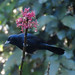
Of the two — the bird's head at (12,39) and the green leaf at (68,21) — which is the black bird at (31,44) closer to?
the bird's head at (12,39)

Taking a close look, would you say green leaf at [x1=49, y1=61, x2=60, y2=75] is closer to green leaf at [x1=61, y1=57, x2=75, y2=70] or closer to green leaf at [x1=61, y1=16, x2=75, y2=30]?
green leaf at [x1=61, y1=57, x2=75, y2=70]

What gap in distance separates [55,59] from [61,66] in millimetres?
98

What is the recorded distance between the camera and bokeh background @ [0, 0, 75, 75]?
7.19 feet

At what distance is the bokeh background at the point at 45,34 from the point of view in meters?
2.19

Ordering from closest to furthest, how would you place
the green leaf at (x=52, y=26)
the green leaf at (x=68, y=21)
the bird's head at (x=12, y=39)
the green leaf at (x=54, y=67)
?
the bird's head at (x=12, y=39)
the green leaf at (x=54, y=67)
the green leaf at (x=68, y=21)
the green leaf at (x=52, y=26)

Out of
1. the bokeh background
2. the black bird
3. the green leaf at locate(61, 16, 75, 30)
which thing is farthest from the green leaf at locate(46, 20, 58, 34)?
the black bird

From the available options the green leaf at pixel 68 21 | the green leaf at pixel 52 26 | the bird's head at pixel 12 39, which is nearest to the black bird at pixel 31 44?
the bird's head at pixel 12 39

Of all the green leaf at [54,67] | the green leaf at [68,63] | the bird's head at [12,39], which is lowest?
the green leaf at [68,63]

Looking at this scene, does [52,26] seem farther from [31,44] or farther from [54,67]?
[31,44]

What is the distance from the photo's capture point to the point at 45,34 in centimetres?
261

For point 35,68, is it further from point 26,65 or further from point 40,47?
point 40,47

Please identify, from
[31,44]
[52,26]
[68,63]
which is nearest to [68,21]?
[52,26]

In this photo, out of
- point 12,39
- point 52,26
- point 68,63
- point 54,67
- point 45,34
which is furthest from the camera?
point 45,34

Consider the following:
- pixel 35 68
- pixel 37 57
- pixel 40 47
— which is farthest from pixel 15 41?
pixel 35 68
